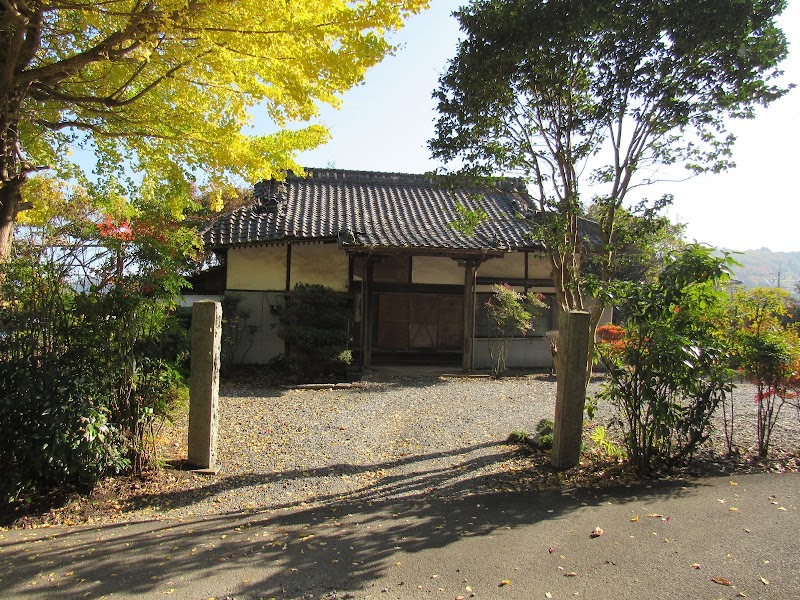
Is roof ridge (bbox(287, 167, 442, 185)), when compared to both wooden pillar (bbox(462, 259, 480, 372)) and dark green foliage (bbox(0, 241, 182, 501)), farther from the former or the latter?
dark green foliage (bbox(0, 241, 182, 501))

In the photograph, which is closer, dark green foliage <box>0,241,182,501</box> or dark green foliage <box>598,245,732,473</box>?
dark green foliage <box>0,241,182,501</box>

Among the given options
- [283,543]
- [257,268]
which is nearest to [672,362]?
[283,543]

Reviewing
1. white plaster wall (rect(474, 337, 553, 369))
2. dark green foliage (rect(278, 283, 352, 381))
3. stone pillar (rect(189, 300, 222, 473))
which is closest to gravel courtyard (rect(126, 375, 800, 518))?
stone pillar (rect(189, 300, 222, 473))

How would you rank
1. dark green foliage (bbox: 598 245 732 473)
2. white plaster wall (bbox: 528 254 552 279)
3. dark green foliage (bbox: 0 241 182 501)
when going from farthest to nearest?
white plaster wall (bbox: 528 254 552 279) < dark green foliage (bbox: 598 245 732 473) < dark green foliage (bbox: 0 241 182 501)

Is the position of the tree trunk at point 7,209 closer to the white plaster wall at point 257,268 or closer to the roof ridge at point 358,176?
the white plaster wall at point 257,268

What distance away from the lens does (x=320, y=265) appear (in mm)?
12578

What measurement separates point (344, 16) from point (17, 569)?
5.11 m

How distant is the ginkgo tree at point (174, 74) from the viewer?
186 inches

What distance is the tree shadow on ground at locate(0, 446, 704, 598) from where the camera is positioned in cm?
323

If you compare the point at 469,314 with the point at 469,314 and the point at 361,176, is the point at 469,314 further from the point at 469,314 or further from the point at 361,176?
the point at 361,176

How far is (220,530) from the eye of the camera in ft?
13.5

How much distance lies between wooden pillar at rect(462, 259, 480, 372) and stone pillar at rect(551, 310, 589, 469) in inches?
282

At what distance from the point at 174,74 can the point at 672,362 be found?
19.8ft

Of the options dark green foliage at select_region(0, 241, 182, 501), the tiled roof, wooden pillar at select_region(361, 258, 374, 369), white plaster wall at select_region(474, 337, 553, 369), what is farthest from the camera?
white plaster wall at select_region(474, 337, 553, 369)
